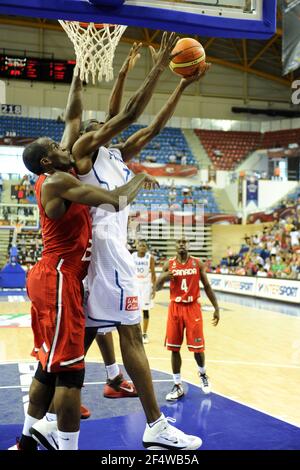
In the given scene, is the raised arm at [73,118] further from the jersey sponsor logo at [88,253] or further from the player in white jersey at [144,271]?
the player in white jersey at [144,271]

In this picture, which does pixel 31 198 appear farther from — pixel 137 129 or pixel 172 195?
pixel 137 129

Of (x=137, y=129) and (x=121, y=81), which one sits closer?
(x=121, y=81)

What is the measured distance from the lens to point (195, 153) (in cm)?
2620

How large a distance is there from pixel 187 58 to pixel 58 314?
6.27 feet

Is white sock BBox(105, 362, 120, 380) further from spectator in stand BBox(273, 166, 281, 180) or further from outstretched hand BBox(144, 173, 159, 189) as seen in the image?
spectator in stand BBox(273, 166, 281, 180)

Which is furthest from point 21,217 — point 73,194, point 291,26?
point 73,194

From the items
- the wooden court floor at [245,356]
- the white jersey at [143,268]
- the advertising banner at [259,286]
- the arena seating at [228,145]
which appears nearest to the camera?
the wooden court floor at [245,356]

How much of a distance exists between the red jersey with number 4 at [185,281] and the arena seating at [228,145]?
69.1 feet

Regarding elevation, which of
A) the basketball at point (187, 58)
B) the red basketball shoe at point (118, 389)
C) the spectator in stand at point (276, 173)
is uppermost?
the spectator in stand at point (276, 173)

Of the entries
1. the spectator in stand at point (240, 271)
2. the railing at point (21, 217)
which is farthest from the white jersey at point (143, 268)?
the railing at point (21, 217)

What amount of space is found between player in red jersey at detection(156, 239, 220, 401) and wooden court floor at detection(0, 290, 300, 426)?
0.45 metres

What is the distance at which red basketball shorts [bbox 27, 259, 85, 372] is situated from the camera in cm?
279

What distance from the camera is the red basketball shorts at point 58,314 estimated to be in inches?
110

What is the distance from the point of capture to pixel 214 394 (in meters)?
5.01
